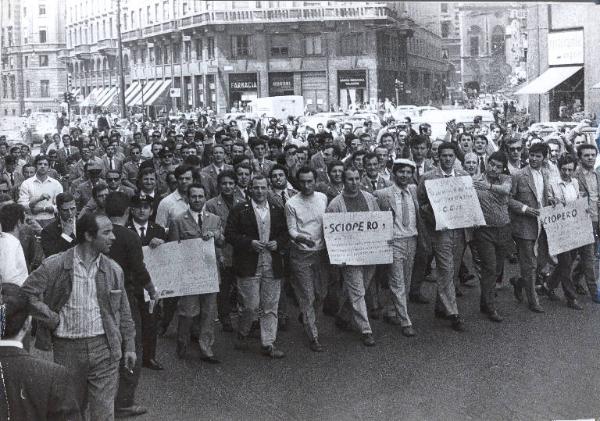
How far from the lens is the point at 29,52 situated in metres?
8.05

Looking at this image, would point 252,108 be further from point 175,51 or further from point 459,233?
point 459,233

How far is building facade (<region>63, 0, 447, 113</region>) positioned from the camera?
892 inches

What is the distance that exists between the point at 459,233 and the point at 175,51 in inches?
684

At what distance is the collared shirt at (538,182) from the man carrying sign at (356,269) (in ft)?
A: 6.44

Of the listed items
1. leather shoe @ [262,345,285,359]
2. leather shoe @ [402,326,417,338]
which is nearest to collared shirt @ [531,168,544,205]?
leather shoe @ [402,326,417,338]

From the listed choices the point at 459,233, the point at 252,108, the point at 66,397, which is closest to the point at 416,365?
the point at 459,233

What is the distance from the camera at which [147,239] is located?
23.8 feet

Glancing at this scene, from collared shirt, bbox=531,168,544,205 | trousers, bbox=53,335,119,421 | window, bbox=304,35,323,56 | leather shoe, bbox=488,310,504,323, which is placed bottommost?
leather shoe, bbox=488,310,504,323

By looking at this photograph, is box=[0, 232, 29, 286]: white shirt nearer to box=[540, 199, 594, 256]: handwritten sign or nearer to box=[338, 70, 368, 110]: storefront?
box=[540, 199, 594, 256]: handwritten sign

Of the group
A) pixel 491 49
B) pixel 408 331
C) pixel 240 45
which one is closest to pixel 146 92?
pixel 408 331

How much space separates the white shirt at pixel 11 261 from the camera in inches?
235

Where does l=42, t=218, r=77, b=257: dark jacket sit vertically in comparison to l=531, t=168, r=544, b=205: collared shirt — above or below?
below

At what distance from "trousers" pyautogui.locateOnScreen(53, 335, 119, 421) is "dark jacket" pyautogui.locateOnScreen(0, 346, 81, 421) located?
135 centimetres

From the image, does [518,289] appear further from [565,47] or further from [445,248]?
[565,47]
